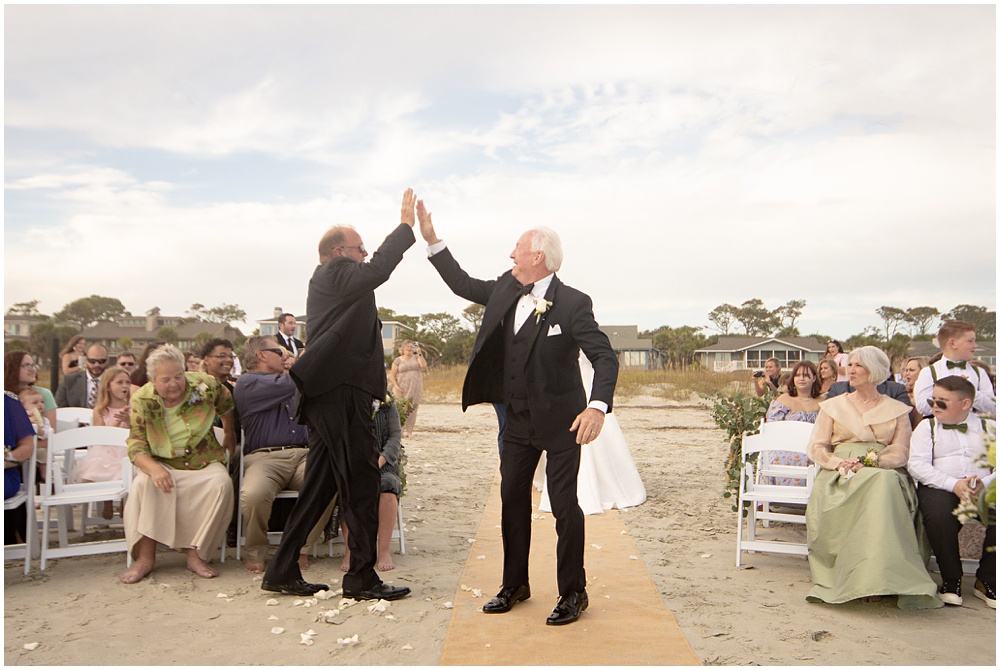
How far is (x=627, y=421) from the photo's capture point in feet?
67.9

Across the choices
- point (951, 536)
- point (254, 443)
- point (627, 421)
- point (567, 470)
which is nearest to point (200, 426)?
point (254, 443)

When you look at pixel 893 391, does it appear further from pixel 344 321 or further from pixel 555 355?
pixel 344 321

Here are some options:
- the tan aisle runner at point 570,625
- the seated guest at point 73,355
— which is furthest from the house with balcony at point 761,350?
the tan aisle runner at point 570,625

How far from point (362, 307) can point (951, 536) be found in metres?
3.96

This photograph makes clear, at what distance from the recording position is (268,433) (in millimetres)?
6469

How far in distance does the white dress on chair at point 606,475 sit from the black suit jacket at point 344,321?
3724mm

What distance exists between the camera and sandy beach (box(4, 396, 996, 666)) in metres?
4.38

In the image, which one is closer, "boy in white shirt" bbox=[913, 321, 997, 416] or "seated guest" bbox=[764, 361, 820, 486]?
"boy in white shirt" bbox=[913, 321, 997, 416]

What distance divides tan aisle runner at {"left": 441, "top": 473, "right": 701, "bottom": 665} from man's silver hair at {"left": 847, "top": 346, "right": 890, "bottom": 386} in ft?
6.99

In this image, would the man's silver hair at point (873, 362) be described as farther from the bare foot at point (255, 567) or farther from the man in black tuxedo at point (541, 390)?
the bare foot at point (255, 567)

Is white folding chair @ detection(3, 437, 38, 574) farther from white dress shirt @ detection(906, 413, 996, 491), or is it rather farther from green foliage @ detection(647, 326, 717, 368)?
green foliage @ detection(647, 326, 717, 368)

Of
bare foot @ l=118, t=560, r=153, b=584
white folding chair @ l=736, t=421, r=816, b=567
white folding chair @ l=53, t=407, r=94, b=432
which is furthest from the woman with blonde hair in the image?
bare foot @ l=118, t=560, r=153, b=584

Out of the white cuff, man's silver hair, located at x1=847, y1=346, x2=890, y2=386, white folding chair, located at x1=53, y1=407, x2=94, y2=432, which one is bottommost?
white folding chair, located at x1=53, y1=407, x2=94, y2=432

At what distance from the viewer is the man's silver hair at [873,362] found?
609 cm
